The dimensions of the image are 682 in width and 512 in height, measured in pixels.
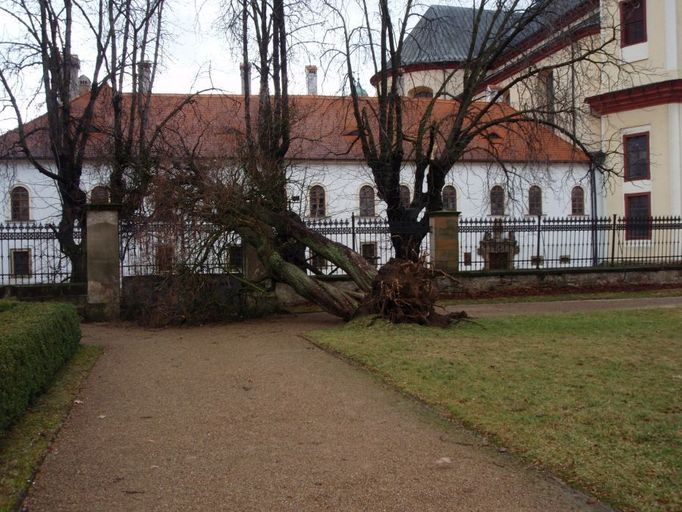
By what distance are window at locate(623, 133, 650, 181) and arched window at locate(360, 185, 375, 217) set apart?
12556 millimetres

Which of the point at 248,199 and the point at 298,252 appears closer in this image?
the point at 248,199

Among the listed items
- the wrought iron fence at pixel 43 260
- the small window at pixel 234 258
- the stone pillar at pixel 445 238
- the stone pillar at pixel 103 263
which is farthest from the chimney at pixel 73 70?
the stone pillar at pixel 445 238

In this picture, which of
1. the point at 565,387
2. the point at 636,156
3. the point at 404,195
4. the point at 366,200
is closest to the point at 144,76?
the point at 404,195

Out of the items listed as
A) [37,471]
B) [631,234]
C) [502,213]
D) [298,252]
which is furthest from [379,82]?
[502,213]

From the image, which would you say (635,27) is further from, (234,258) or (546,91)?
(234,258)

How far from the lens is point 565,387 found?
22.7 feet

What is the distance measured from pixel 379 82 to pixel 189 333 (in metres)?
10.2

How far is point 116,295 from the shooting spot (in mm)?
15094

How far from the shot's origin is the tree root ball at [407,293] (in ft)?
38.5

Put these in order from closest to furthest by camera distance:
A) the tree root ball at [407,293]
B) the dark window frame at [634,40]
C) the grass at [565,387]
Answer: the grass at [565,387] → the tree root ball at [407,293] → the dark window frame at [634,40]

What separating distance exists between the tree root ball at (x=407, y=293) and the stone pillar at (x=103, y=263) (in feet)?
21.4

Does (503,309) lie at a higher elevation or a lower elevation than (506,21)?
lower

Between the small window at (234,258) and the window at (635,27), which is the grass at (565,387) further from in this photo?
the window at (635,27)

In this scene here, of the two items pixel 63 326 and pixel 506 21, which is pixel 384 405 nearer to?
pixel 63 326
